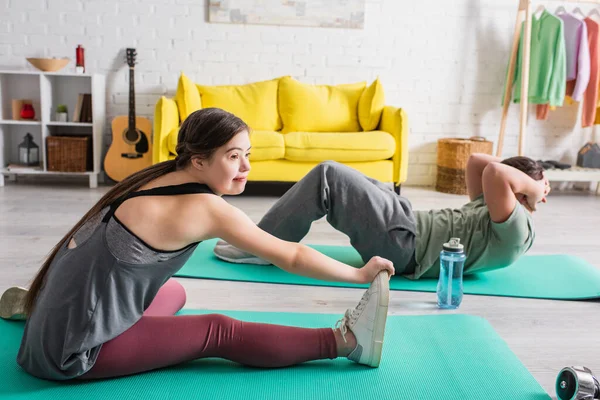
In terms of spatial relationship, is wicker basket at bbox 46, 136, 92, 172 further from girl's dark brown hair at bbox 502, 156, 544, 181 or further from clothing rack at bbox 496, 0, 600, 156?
girl's dark brown hair at bbox 502, 156, 544, 181

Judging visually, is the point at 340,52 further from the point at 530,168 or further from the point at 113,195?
the point at 113,195

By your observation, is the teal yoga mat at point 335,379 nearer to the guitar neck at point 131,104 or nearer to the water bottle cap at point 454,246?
the water bottle cap at point 454,246

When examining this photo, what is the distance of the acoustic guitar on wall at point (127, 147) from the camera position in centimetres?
453

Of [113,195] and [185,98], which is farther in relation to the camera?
[185,98]

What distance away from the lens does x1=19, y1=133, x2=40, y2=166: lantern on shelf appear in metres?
4.58

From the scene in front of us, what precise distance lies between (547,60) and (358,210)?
310 cm

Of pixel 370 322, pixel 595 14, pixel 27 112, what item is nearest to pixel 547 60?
pixel 595 14

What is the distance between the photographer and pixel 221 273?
8.02ft

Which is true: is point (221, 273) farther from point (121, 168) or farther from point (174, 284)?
point (121, 168)

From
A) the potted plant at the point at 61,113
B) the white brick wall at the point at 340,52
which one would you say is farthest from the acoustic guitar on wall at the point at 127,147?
the potted plant at the point at 61,113

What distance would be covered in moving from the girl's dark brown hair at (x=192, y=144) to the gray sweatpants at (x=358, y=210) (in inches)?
32.4

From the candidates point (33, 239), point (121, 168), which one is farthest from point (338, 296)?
point (121, 168)

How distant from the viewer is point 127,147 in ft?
14.9

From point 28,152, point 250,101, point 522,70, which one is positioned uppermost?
point 522,70
